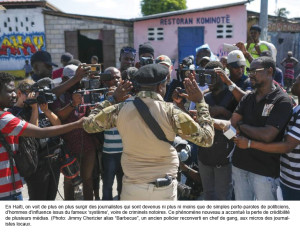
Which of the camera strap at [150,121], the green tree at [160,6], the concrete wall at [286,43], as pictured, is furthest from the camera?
the green tree at [160,6]

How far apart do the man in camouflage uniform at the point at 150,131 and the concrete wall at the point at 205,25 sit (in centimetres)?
1071

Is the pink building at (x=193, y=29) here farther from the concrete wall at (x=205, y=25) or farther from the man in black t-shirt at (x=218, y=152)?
the man in black t-shirt at (x=218, y=152)

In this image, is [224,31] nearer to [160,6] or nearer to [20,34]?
[20,34]

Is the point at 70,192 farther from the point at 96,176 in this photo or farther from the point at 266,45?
the point at 266,45

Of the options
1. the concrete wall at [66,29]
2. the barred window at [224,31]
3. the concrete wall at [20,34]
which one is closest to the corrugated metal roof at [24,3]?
the concrete wall at [20,34]

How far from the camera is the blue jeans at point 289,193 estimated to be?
2398mm

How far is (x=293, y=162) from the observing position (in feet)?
7.81

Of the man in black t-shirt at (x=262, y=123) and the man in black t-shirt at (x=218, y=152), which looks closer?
the man in black t-shirt at (x=262, y=123)

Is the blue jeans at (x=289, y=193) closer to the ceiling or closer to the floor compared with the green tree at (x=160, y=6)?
closer to the floor

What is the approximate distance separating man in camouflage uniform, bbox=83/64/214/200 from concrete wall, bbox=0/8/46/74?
11.4 metres

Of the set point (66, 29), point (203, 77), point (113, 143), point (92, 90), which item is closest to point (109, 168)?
point (113, 143)

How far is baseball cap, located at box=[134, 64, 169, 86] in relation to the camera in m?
2.09

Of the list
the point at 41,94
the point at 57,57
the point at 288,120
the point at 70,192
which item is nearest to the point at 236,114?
the point at 288,120

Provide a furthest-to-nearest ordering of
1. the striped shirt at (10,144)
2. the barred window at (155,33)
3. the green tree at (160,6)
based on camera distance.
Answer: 1. the green tree at (160,6)
2. the barred window at (155,33)
3. the striped shirt at (10,144)
